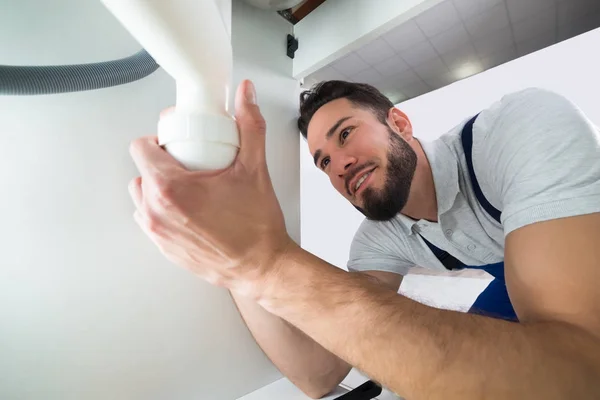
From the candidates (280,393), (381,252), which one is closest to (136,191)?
(280,393)

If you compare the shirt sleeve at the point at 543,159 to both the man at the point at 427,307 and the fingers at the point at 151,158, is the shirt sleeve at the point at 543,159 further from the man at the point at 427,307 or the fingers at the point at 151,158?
the fingers at the point at 151,158

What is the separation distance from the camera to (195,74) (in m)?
0.26

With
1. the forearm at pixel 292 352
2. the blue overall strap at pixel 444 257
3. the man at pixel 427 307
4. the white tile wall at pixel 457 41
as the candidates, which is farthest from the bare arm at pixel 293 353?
the white tile wall at pixel 457 41

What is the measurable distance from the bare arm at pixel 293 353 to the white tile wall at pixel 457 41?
0.80 metres

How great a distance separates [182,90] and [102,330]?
0.33 meters

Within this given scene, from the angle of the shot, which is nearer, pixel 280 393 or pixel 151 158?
pixel 151 158

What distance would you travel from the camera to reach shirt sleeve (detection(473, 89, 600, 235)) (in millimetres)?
359

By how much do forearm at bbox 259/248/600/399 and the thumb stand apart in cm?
11

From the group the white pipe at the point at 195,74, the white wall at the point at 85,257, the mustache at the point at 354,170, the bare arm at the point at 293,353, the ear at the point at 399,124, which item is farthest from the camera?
the ear at the point at 399,124

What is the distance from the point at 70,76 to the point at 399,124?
2.51 feet

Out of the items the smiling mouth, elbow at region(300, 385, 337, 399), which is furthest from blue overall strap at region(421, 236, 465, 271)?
elbow at region(300, 385, 337, 399)

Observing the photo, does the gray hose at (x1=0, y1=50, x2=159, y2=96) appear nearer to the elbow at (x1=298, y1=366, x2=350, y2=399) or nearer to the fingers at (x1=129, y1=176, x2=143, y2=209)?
the fingers at (x1=129, y1=176, x2=143, y2=209)

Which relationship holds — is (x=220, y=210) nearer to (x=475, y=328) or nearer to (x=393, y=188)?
(x=475, y=328)

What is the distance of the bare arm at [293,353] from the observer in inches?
20.7
